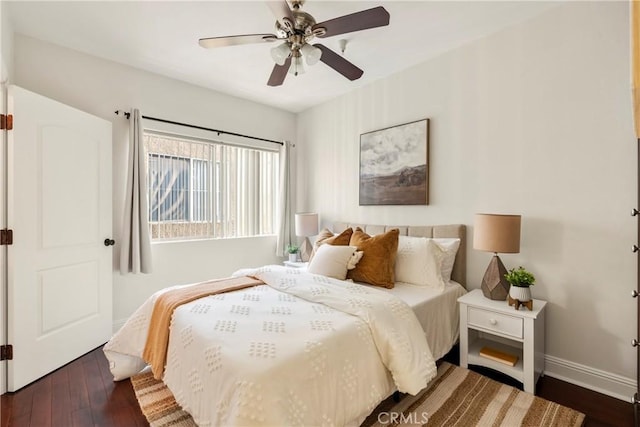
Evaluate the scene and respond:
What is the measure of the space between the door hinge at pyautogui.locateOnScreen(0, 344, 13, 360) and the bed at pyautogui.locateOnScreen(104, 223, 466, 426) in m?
0.64

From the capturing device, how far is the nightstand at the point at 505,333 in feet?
6.57

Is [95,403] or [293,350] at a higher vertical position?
[293,350]

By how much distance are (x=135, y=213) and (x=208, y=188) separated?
3.00ft

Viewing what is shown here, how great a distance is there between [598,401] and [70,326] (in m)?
3.90

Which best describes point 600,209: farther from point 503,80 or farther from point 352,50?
point 352,50

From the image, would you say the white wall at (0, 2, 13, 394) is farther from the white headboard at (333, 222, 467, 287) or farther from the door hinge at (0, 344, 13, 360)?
the white headboard at (333, 222, 467, 287)

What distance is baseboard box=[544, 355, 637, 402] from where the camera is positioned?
197 cm

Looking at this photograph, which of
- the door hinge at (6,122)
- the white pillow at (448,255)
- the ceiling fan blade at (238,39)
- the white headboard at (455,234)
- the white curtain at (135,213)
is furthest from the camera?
the white curtain at (135,213)

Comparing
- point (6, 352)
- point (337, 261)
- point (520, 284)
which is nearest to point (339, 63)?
point (337, 261)

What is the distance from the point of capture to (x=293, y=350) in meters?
1.37

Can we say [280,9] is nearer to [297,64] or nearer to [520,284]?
[297,64]

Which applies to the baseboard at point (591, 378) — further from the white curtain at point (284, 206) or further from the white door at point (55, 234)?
the white door at point (55, 234)

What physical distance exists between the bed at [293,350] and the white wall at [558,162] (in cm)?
87

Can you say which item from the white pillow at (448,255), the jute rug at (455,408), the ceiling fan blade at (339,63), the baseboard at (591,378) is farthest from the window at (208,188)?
the baseboard at (591,378)
